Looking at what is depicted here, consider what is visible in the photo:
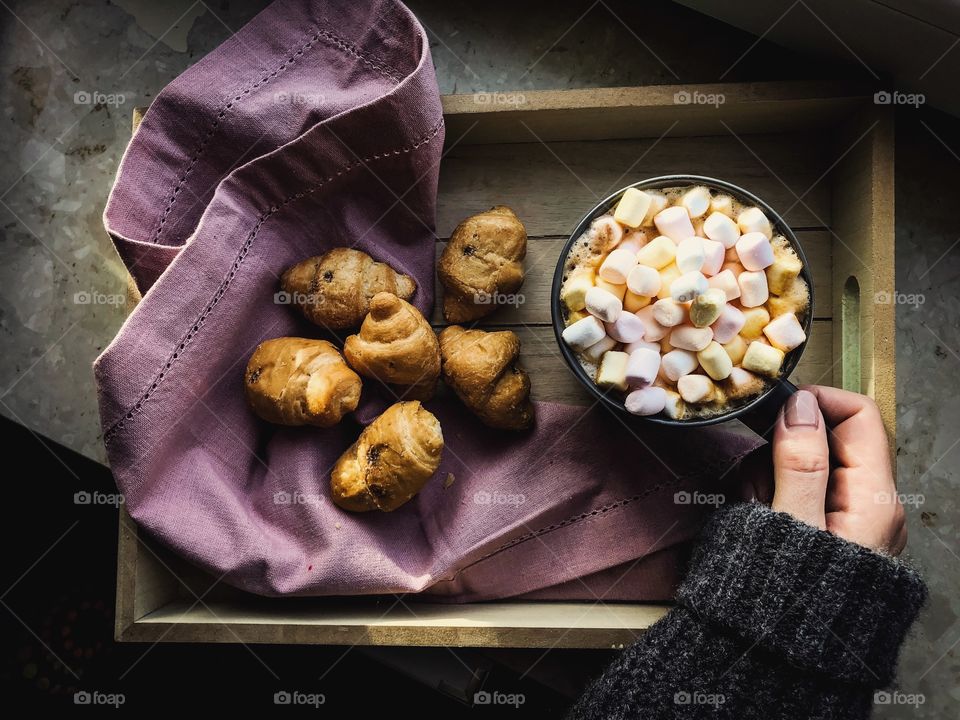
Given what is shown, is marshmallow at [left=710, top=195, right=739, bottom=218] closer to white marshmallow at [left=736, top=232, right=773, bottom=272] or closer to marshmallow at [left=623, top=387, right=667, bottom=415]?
white marshmallow at [left=736, top=232, right=773, bottom=272]

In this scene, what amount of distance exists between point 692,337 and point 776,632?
38 cm

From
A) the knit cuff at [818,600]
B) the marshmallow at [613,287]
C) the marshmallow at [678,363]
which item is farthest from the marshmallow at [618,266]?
the knit cuff at [818,600]

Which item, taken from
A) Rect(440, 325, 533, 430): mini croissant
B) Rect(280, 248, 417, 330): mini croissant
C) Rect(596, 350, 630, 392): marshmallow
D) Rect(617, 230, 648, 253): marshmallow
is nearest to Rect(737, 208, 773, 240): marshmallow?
Rect(617, 230, 648, 253): marshmallow

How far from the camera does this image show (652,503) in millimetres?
1127

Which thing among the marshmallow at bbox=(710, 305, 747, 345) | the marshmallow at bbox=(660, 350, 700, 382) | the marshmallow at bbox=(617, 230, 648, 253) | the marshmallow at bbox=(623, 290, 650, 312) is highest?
the marshmallow at bbox=(617, 230, 648, 253)

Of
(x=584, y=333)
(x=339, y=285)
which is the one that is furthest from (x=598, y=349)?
Answer: (x=339, y=285)

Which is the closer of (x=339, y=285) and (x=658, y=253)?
(x=658, y=253)

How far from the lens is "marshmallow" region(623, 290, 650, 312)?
3.22 feet

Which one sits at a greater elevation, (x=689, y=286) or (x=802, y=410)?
(x=689, y=286)

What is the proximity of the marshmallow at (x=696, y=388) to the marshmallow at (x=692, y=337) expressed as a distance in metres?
0.04

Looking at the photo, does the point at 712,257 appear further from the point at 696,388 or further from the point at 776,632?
the point at 776,632

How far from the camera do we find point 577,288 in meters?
0.98

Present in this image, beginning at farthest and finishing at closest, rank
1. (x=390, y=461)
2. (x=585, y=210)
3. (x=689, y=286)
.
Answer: (x=585, y=210) < (x=390, y=461) < (x=689, y=286)

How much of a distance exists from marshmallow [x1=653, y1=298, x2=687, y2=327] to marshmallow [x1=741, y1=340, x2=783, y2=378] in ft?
0.31
